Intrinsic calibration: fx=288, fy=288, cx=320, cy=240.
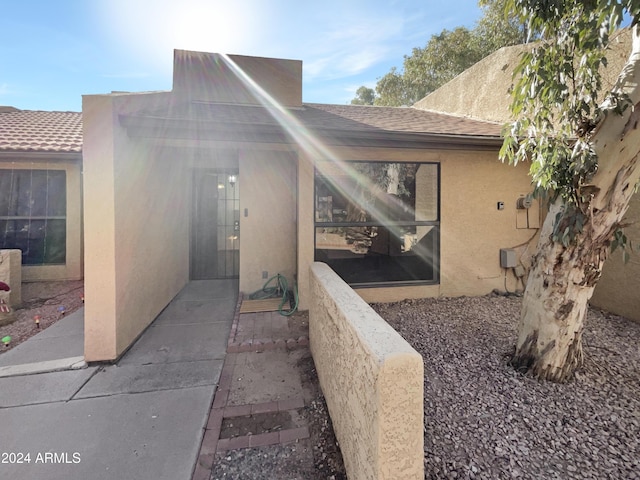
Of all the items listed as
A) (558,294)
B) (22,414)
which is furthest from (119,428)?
(558,294)

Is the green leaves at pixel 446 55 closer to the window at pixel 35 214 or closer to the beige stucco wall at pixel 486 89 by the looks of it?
the beige stucco wall at pixel 486 89

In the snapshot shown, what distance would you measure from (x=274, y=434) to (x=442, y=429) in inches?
54.2

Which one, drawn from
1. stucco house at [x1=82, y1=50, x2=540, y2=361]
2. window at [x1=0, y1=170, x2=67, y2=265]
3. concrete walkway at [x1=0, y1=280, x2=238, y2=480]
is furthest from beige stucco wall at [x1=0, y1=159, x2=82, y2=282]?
concrete walkway at [x1=0, y1=280, x2=238, y2=480]

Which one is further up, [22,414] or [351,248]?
[351,248]

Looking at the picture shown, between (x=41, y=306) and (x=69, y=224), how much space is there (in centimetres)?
206

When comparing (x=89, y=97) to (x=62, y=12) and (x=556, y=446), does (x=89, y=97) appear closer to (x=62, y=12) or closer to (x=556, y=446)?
(x=62, y=12)

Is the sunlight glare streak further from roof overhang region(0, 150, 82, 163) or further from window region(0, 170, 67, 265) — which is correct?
window region(0, 170, 67, 265)

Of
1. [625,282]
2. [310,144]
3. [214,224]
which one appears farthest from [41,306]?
[625,282]

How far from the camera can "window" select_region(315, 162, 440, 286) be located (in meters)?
5.49

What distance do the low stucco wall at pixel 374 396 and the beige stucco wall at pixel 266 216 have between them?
382 cm

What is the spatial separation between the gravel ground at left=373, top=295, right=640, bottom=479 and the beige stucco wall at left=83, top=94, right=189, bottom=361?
12.1ft

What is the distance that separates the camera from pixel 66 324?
181 inches

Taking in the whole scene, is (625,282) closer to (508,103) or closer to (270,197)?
(508,103)

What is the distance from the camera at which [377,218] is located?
6.35m
